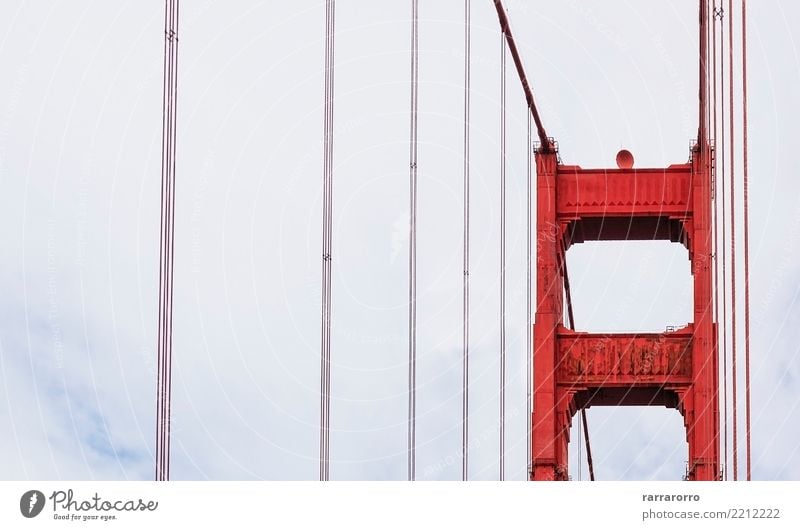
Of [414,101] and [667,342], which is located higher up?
[414,101]

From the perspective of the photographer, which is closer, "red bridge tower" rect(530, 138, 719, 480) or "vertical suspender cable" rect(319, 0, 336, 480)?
"vertical suspender cable" rect(319, 0, 336, 480)

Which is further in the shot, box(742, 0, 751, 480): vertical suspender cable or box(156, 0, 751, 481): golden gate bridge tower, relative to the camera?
box(156, 0, 751, 481): golden gate bridge tower

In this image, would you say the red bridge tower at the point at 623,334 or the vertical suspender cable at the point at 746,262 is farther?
the red bridge tower at the point at 623,334

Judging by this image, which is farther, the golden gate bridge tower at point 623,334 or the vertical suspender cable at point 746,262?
the golden gate bridge tower at point 623,334

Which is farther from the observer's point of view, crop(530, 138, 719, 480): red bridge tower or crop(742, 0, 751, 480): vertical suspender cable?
crop(530, 138, 719, 480): red bridge tower

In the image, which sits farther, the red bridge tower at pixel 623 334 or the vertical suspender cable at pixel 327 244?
the red bridge tower at pixel 623 334

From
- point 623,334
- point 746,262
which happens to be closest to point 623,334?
point 623,334

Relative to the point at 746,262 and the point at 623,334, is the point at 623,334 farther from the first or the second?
the point at 746,262

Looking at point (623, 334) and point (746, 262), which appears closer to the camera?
point (746, 262)
